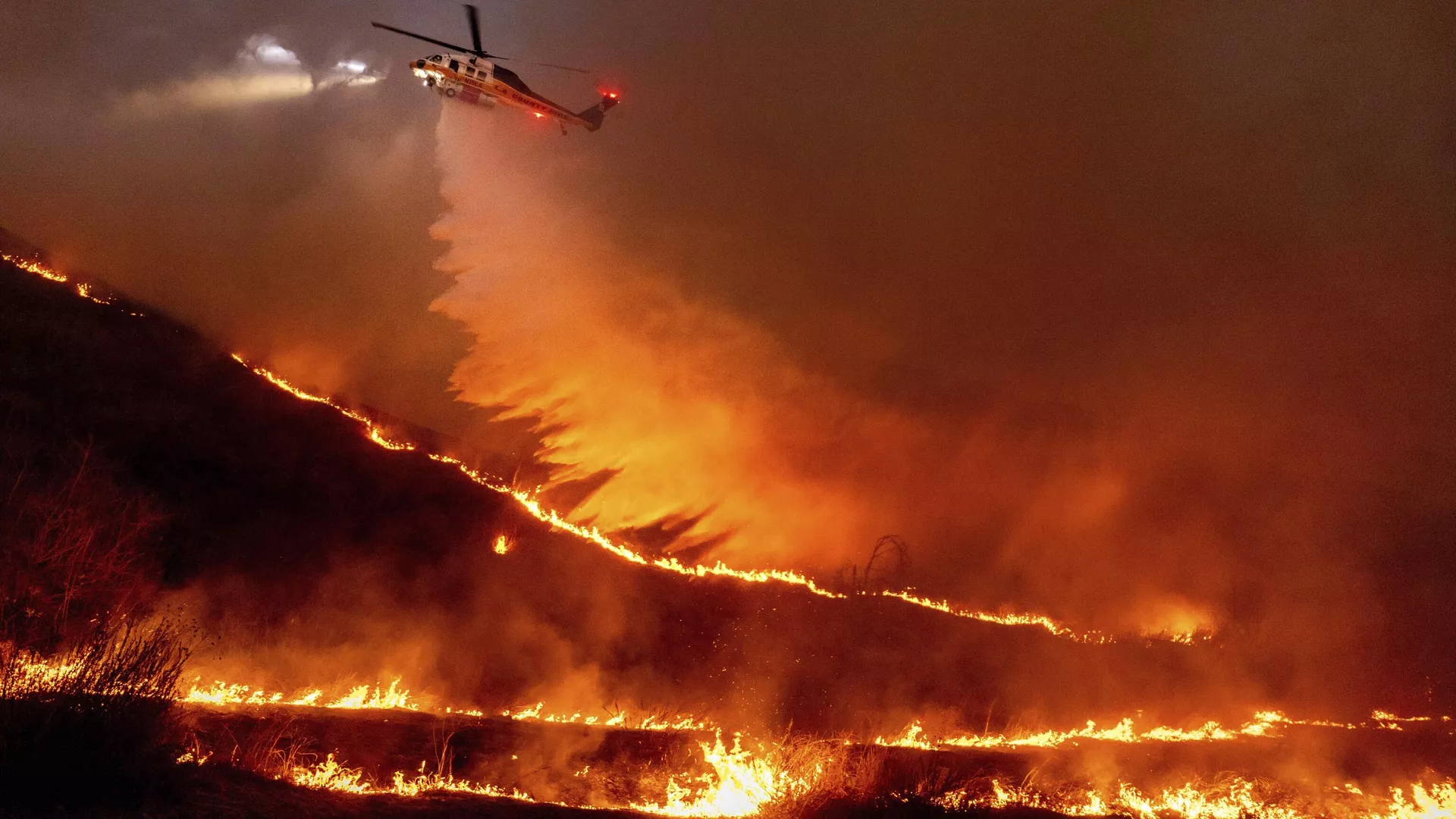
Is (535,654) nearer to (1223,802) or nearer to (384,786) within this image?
(384,786)

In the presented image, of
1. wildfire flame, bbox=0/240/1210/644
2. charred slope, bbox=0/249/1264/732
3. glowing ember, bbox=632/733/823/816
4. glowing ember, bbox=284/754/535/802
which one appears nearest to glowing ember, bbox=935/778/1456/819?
glowing ember, bbox=632/733/823/816

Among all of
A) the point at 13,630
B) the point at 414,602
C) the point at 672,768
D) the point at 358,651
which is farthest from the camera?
the point at 414,602

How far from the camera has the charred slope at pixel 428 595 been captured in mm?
17891

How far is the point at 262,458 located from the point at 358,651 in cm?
615

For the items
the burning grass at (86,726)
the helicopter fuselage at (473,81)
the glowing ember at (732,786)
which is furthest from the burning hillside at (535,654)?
the helicopter fuselage at (473,81)

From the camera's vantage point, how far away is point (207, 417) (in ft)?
68.5

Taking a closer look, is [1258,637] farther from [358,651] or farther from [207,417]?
[207,417]

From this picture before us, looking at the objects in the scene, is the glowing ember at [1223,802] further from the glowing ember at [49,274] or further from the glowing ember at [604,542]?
the glowing ember at [49,274]

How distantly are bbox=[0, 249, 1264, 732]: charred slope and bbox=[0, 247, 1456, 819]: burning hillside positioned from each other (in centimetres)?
8

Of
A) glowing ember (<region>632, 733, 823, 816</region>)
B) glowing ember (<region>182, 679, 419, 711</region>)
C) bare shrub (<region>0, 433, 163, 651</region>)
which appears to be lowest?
glowing ember (<region>182, 679, 419, 711</region>)

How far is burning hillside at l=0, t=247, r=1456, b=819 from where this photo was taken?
42.8 ft

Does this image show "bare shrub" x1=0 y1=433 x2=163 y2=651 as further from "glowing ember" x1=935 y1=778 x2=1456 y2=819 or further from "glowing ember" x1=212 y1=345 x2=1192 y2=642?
"glowing ember" x1=935 y1=778 x2=1456 y2=819

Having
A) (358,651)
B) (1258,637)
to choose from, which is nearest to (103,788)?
(358,651)

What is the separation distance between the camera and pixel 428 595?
20.0 metres
